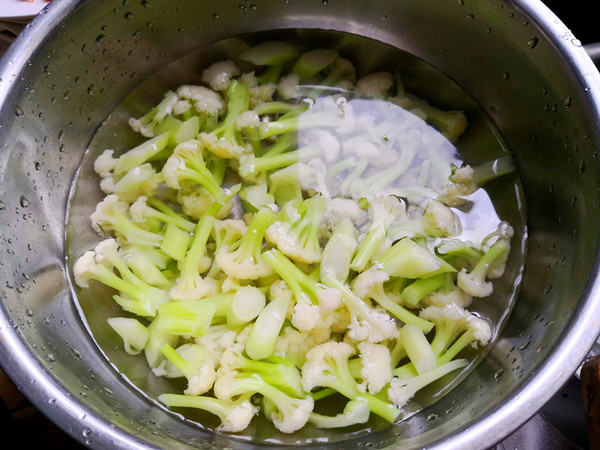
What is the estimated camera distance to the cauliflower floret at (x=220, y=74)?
1.31 m

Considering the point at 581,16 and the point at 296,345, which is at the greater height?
the point at 581,16

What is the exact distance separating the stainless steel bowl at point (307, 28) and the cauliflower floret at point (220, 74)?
7 centimetres

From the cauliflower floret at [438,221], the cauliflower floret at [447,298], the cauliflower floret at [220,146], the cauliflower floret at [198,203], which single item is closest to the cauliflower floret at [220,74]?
the cauliflower floret at [220,146]

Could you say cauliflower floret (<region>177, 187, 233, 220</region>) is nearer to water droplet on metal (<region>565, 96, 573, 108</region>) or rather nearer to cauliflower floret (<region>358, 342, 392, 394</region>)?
cauliflower floret (<region>358, 342, 392, 394</region>)

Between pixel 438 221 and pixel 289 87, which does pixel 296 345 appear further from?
pixel 289 87

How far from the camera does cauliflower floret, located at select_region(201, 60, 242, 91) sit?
4.28 feet

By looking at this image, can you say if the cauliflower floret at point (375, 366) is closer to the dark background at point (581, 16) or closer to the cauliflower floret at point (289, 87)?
the cauliflower floret at point (289, 87)

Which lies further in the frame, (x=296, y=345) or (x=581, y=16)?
(x=581, y=16)

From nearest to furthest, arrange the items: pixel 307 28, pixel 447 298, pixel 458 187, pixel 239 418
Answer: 1. pixel 239 418
2. pixel 447 298
3. pixel 458 187
4. pixel 307 28

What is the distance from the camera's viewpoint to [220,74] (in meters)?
1.31

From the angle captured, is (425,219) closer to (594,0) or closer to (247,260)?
(247,260)

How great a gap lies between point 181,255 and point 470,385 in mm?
636

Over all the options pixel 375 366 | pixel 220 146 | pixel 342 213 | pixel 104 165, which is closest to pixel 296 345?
pixel 375 366

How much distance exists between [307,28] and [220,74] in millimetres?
248
